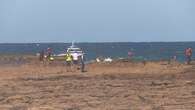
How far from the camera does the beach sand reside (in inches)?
933

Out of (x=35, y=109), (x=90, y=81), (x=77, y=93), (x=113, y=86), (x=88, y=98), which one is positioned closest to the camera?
(x=35, y=109)

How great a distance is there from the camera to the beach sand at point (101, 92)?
77.8ft

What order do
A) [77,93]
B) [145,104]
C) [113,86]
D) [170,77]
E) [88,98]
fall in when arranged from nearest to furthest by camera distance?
[145,104] → [88,98] → [77,93] → [113,86] → [170,77]

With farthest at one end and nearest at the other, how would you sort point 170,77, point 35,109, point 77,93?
point 170,77
point 77,93
point 35,109

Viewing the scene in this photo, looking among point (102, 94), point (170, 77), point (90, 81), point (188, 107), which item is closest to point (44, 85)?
point (90, 81)

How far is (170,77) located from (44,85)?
771 centimetres

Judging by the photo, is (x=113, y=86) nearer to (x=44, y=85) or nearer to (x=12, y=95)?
(x=44, y=85)

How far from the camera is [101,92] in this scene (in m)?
27.9

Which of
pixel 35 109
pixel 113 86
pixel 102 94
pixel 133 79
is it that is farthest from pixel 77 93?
pixel 133 79

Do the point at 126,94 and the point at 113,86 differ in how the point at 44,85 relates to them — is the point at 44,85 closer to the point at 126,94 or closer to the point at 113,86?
the point at 113,86

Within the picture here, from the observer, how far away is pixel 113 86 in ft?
101

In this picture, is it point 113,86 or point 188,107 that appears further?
point 113,86

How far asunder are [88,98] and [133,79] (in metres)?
9.79

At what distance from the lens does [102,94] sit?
27141 millimetres
